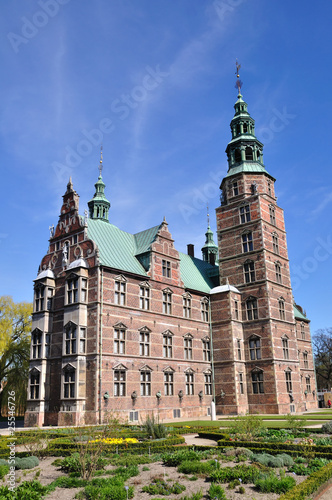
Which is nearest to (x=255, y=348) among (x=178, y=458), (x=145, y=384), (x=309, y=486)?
(x=145, y=384)

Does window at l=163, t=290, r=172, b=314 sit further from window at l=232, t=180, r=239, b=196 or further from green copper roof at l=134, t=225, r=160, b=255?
window at l=232, t=180, r=239, b=196

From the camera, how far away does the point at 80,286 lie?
3136 cm

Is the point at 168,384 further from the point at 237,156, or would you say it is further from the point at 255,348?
the point at 237,156

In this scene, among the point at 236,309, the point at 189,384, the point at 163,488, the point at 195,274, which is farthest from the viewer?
the point at 195,274

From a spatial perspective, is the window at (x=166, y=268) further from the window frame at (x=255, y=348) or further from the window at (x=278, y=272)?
the window at (x=278, y=272)

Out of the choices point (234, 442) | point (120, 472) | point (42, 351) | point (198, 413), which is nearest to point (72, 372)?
point (42, 351)

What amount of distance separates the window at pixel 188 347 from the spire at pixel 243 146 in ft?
59.5

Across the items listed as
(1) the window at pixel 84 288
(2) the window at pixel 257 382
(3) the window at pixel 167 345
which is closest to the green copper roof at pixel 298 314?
(2) the window at pixel 257 382

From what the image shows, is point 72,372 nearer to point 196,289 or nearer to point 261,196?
point 196,289

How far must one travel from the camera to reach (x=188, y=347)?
3853 cm

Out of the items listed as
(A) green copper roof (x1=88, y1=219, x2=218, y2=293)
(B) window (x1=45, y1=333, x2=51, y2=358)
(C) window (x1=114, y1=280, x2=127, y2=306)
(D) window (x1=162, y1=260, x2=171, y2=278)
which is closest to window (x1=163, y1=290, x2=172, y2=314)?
(D) window (x1=162, y1=260, x2=171, y2=278)

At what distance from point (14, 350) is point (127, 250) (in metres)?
16.8

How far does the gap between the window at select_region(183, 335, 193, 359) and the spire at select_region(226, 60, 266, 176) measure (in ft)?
59.5

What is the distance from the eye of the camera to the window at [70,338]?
30502 mm
